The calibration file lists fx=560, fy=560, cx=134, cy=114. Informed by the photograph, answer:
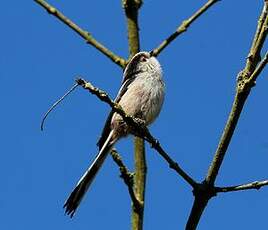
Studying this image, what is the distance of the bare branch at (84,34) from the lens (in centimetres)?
349

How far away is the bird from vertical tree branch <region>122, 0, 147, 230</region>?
61cm

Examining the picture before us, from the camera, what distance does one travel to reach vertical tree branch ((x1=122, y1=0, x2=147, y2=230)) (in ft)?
8.70

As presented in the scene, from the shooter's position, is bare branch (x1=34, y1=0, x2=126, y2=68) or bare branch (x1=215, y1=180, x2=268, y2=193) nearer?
bare branch (x1=215, y1=180, x2=268, y2=193)

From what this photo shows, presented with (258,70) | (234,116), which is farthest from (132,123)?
(258,70)

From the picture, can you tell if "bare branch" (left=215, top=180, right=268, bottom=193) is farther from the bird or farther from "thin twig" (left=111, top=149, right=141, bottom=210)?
the bird

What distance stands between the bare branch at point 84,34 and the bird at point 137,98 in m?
0.73

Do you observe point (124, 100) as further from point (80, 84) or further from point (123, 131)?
point (80, 84)

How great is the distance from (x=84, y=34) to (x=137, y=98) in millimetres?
1145

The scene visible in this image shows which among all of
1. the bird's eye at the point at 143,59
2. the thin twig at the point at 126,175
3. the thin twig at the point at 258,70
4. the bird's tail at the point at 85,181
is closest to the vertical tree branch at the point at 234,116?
the thin twig at the point at 258,70

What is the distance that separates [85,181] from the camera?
143 inches

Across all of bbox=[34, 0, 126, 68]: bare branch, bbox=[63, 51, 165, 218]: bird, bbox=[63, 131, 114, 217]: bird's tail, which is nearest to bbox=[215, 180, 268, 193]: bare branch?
bbox=[63, 131, 114, 217]: bird's tail

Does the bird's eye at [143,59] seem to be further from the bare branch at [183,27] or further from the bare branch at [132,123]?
the bare branch at [132,123]

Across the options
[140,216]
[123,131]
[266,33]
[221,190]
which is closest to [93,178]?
[123,131]

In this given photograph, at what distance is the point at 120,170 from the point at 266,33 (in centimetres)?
88
